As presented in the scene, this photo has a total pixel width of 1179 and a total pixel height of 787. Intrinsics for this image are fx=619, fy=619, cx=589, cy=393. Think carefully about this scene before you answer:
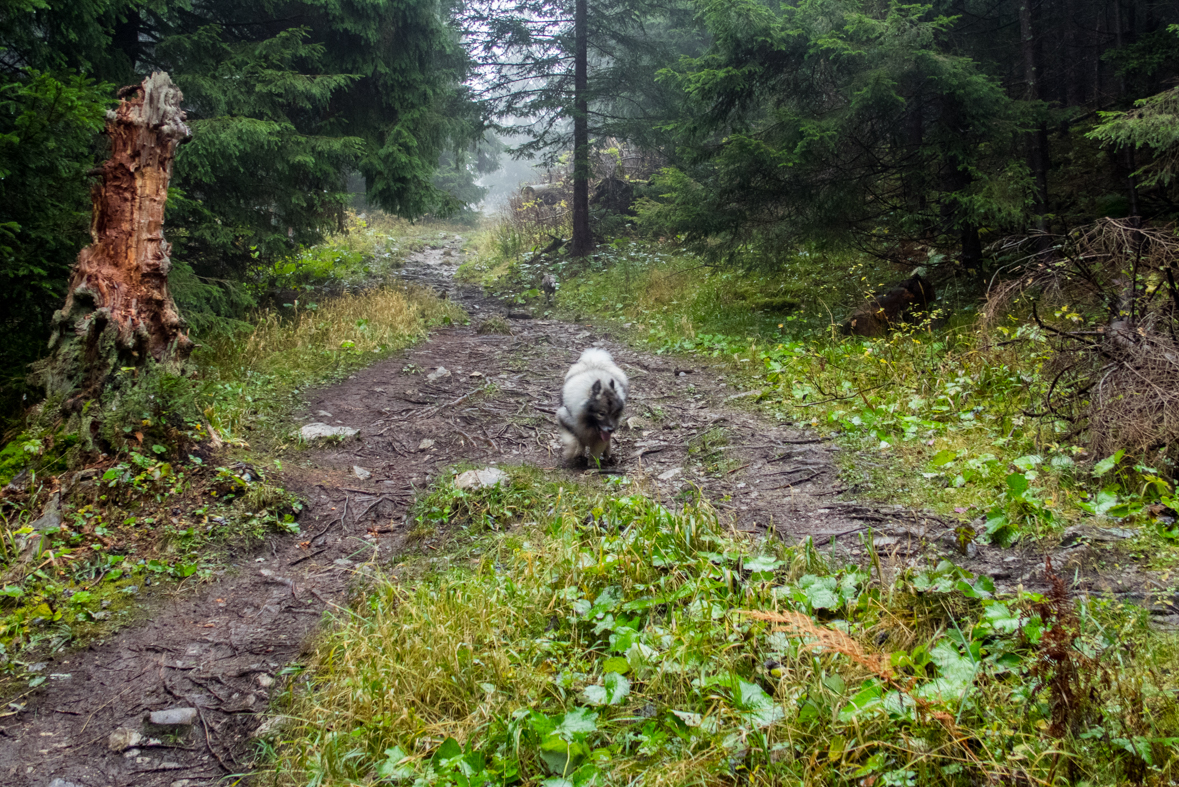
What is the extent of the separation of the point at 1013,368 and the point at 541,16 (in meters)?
15.6

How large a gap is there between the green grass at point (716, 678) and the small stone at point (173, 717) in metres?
0.48

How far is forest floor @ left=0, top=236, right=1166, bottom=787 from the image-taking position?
306 cm

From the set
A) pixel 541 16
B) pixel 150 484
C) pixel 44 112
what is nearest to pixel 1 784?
pixel 150 484

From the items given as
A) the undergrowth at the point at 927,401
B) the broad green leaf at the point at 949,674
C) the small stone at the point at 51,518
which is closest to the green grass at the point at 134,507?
the small stone at the point at 51,518

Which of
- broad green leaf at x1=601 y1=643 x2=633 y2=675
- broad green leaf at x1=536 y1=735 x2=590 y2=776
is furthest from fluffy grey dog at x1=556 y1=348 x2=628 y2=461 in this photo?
broad green leaf at x1=536 y1=735 x2=590 y2=776

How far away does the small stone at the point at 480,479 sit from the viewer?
17.6 ft

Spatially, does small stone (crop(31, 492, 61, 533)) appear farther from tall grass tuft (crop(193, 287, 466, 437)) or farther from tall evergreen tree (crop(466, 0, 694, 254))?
tall evergreen tree (crop(466, 0, 694, 254))

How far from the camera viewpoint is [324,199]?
37.0ft

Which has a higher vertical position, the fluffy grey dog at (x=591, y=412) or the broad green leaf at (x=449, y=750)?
the fluffy grey dog at (x=591, y=412)

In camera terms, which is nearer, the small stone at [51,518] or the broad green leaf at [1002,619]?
the broad green leaf at [1002,619]

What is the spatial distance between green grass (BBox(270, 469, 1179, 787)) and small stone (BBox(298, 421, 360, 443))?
3.03 m

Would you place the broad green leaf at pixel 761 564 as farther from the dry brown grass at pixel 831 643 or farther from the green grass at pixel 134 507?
the green grass at pixel 134 507

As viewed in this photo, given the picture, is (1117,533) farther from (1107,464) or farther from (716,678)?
(716,678)

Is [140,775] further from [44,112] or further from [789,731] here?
[44,112]
